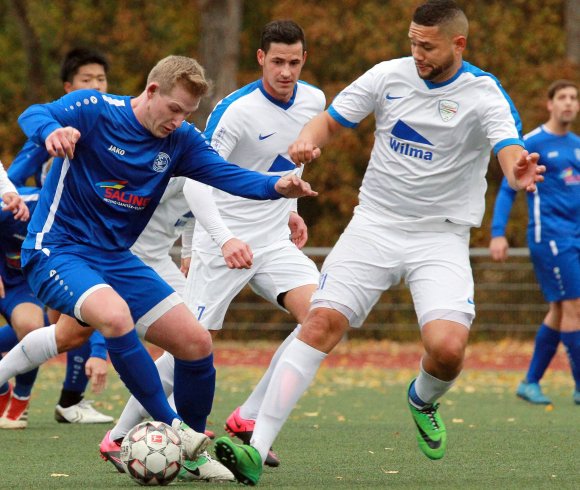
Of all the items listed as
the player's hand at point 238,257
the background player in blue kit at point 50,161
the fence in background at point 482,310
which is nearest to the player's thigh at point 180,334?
the player's hand at point 238,257

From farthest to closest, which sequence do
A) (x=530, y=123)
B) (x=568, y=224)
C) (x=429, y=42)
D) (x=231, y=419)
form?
(x=530, y=123) → (x=568, y=224) → (x=231, y=419) → (x=429, y=42)

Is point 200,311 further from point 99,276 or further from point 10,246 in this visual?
point 10,246

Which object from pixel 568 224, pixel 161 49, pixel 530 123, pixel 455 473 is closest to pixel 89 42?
pixel 161 49

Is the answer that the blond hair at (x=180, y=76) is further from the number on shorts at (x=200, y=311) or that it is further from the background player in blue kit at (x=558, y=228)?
the background player in blue kit at (x=558, y=228)

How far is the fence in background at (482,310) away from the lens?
747 inches

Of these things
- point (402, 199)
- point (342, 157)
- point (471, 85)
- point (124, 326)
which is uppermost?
point (471, 85)

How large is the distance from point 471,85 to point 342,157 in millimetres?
17743

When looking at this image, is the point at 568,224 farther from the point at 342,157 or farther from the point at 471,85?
the point at 342,157

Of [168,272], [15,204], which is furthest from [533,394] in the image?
[15,204]

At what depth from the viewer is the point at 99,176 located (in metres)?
6.30

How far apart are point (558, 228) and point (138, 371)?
5620mm

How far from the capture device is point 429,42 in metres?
6.45

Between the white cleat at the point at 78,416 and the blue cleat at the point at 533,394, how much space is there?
3753 mm

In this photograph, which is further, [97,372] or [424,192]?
[97,372]
